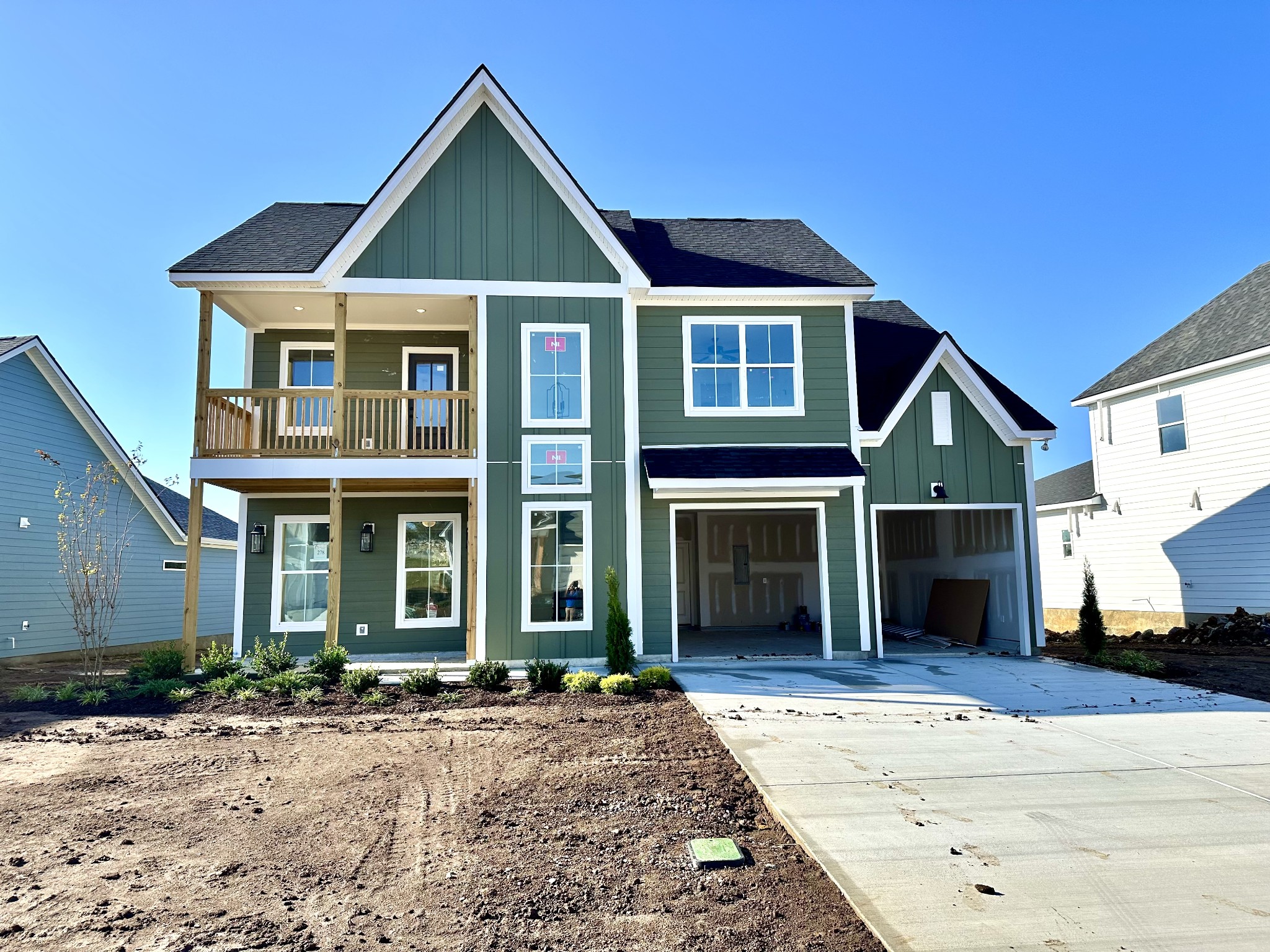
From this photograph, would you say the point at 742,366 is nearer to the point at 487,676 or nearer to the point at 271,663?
the point at 487,676

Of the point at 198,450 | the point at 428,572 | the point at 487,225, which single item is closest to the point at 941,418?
the point at 487,225

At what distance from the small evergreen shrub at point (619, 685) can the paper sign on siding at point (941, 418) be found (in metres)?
7.28

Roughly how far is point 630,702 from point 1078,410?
18.0 meters

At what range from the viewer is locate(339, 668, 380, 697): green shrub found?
402 inches

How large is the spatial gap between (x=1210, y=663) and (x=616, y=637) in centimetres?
967

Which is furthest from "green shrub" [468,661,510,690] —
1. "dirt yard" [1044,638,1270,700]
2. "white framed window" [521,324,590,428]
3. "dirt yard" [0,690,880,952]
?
"dirt yard" [1044,638,1270,700]

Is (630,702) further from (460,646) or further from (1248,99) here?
(1248,99)

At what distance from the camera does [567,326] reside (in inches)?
514

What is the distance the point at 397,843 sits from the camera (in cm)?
509

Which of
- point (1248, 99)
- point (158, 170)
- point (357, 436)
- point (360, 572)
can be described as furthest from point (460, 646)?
point (1248, 99)

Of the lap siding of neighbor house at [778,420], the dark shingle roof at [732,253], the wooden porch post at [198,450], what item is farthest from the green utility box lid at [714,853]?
the dark shingle roof at [732,253]

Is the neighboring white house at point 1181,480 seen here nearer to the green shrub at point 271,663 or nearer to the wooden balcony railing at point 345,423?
the wooden balcony railing at point 345,423

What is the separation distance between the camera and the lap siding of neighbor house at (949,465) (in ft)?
45.5

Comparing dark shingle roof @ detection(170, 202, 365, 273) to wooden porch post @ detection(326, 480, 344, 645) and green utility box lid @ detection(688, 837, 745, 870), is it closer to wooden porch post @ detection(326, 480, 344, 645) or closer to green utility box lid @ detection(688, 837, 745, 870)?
wooden porch post @ detection(326, 480, 344, 645)
